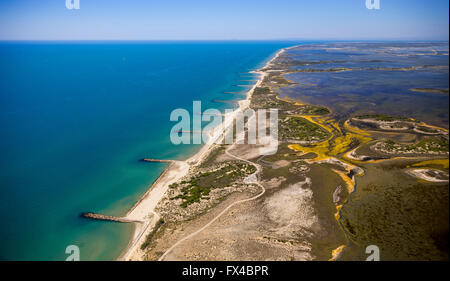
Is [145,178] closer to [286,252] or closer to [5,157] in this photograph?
[286,252]

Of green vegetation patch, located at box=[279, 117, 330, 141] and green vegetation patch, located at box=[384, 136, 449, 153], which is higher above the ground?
green vegetation patch, located at box=[279, 117, 330, 141]

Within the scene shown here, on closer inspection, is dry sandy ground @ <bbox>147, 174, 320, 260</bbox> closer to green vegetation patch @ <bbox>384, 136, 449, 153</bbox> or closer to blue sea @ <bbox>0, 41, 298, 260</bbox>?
blue sea @ <bbox>0, 41, 298, 260</bbox>

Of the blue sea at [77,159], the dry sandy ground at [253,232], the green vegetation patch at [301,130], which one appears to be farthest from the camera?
the green vegetation patch at [301,130]

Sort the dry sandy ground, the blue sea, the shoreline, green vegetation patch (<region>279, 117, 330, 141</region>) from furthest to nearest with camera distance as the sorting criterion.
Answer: green vegetation patch (<region>279, 117, 330, 141</region>) < the blue sea < the shoreline < the dry sandy ground

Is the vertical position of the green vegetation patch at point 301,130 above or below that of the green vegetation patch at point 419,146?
above

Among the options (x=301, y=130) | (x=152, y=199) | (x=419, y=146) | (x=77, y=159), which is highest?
(x=301, y=130)

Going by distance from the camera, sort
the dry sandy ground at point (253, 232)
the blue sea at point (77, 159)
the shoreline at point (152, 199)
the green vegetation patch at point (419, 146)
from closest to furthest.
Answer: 1. the dry sandy ground at point (253, 232)
2. the shoreline at point (152, 199)
3. the blue sea at point (77, 159)
4. the green vegetation patch at point (419, 146)

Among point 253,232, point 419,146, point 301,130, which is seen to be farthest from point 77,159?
point 419,146

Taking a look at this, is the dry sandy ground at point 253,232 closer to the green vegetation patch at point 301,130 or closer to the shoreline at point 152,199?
the shoreline at point 152,199

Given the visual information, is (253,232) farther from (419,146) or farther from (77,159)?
(77,159)

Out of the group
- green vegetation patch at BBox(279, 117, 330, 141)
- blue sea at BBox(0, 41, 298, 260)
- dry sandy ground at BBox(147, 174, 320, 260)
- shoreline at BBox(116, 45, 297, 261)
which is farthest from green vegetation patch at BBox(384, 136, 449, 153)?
blue sea at BBox(0, 41, 298, 260)

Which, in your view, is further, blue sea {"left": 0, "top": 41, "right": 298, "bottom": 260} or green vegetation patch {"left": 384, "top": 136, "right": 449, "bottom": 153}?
green vegetation patch {"left": 384, "top": 136, "right": 449, "bottom": 153}

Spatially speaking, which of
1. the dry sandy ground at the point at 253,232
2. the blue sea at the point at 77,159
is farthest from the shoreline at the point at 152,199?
the dry sandy ground at the point at 253,232
